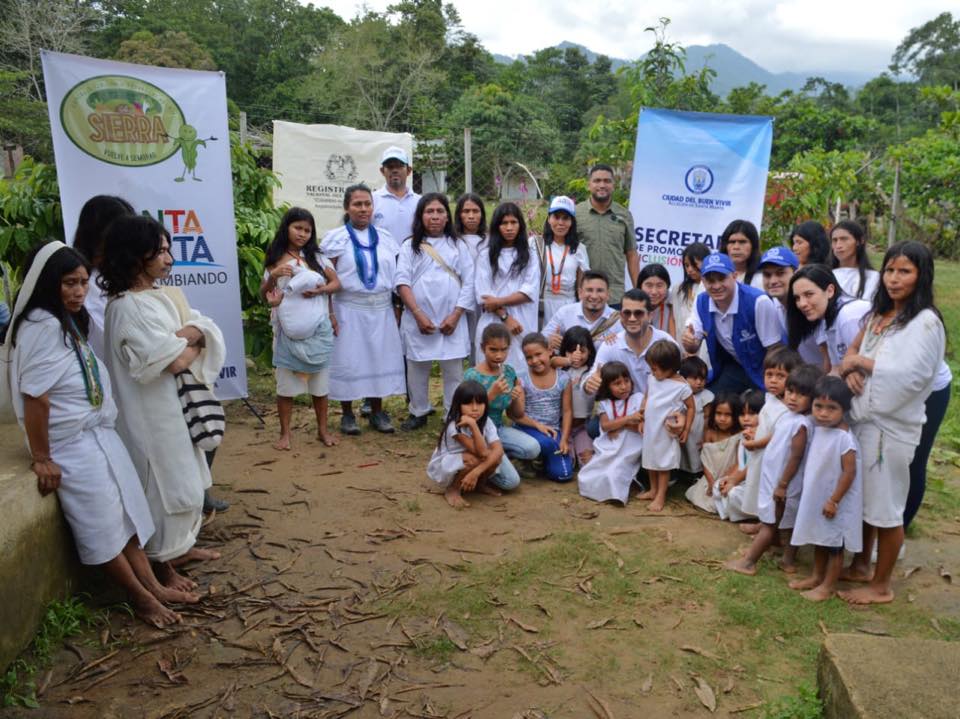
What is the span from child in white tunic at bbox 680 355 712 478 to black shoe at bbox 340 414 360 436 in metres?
2.35

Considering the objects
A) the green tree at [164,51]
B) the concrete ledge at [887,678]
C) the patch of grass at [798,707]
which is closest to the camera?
the concrete ledge at [887,678]

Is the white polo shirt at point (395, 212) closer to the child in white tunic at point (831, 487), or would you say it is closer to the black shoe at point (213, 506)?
the black shoe at point (213, 506)

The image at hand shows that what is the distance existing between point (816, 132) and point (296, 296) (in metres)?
20.8

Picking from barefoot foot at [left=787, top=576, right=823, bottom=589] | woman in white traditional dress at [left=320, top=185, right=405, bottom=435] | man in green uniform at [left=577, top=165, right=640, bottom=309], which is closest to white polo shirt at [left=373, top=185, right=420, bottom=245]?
woman in white traditional dress at [left=320, top=185, right=405, bottom=435]

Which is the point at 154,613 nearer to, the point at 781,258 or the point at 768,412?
the point at 768,412

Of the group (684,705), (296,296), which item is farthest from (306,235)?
(684,705)

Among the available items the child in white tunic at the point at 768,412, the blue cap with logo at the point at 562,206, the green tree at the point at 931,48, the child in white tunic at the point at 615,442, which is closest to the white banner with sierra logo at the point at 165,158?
the blue cap with logo at the point at 562,206

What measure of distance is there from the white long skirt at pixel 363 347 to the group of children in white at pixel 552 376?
0.01 metres

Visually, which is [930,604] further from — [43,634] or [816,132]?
[816,132]

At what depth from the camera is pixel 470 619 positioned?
338 centimetres

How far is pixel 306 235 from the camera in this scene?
5.27 m

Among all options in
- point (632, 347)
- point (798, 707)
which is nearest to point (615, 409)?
point (632, 347)

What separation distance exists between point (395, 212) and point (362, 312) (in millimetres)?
953

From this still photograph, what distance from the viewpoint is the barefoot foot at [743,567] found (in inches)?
151
